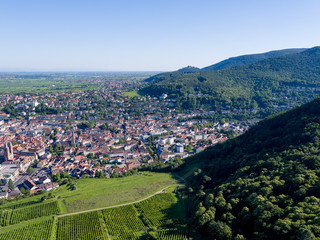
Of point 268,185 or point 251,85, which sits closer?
point 268,185

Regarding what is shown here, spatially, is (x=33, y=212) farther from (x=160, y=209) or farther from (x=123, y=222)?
(x=160, y=209)

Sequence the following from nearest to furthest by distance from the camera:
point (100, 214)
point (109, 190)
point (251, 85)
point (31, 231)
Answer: point (31, 231) < point (100, 214) < point (109, 190) < point (251, 85)

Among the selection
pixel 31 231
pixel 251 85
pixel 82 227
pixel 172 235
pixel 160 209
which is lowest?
pixel 31 231

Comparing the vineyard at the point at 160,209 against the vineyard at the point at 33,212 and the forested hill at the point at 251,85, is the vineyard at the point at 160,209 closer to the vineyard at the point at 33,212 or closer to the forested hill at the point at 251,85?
the vineyard at the point at 33,212

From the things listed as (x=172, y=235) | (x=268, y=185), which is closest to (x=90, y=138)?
(x=172, y=235)

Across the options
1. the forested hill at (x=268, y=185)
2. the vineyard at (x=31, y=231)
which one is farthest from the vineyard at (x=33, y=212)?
the forested hill at (x=268, y=185)

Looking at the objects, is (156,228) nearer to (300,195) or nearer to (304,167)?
(300,195)
